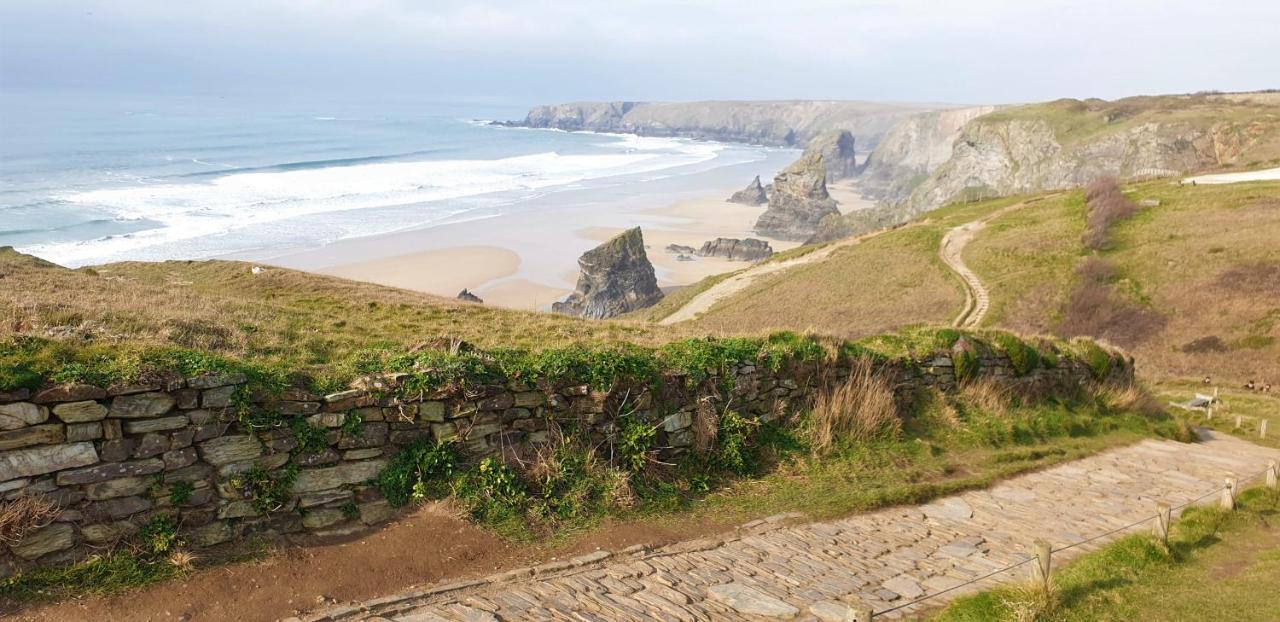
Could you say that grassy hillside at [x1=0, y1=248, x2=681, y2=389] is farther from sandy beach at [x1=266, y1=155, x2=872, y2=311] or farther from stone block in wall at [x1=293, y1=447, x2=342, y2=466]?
sandy beach at [x1=266, y1=155, x2=872, y2=311]

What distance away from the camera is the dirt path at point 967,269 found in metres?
38.6

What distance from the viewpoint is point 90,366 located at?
7.55 m

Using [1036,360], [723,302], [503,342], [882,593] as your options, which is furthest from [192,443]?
[723,302]

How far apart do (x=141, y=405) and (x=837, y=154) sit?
16944cm

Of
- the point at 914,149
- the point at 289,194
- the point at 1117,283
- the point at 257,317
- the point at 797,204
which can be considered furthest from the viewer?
the point at 914,149

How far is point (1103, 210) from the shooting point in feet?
157

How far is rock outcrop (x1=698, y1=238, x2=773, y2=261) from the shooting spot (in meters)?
68.8

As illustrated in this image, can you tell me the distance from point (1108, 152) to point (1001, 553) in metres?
91.8

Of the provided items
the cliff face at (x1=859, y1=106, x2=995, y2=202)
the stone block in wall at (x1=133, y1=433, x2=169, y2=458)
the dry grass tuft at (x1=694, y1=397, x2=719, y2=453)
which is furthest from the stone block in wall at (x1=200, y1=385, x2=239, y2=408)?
the cliff face at (x1=859, y1=106, x2=995, y2=202)

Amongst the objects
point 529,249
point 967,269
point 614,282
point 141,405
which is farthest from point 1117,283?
point 141,405

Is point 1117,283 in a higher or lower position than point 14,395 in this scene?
lower

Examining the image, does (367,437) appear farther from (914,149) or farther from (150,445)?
(914,149)

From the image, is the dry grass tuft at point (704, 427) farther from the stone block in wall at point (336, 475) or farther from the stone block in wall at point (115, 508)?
the stone block in wall at point (115, 508)

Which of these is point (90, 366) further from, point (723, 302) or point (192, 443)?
point (723, 302)
